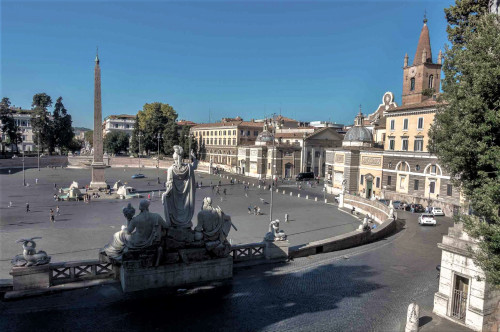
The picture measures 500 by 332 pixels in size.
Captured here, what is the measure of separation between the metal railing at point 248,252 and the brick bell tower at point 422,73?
34.5 m

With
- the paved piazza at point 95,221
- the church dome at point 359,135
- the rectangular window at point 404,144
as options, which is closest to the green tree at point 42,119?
the paved piazza at point 95,221

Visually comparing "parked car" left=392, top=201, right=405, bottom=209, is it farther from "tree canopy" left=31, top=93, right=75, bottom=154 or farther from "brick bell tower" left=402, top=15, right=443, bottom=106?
"tree canopy" left=31, top=93, right=75, bottom=154

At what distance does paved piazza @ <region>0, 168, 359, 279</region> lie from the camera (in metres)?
19.8

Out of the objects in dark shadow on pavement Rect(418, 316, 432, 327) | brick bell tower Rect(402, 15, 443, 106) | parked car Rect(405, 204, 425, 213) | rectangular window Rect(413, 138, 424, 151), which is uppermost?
brick bell tower Rect(402, 15, 443, 106)

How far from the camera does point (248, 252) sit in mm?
12336

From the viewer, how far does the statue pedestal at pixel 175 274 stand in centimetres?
956

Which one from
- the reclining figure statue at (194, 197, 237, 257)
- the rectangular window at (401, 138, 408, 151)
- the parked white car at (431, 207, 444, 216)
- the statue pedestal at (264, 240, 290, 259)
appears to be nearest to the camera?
the reclining figure statue at (194, 197, 237, 257)

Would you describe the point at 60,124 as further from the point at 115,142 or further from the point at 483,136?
the point at 483,136

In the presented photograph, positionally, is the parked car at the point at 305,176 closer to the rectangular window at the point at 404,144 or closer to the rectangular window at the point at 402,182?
the rectangular window at the point at 402,182

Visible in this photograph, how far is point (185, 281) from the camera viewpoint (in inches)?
405

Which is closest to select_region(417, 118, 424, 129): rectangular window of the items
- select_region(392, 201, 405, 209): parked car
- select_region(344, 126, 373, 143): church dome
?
select_region(392, 201, 405, 209): parked car

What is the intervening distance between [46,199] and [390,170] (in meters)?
35.8

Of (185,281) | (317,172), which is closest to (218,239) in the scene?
(185,281)

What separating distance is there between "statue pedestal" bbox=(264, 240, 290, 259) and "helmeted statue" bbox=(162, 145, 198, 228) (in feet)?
→ 11.2
